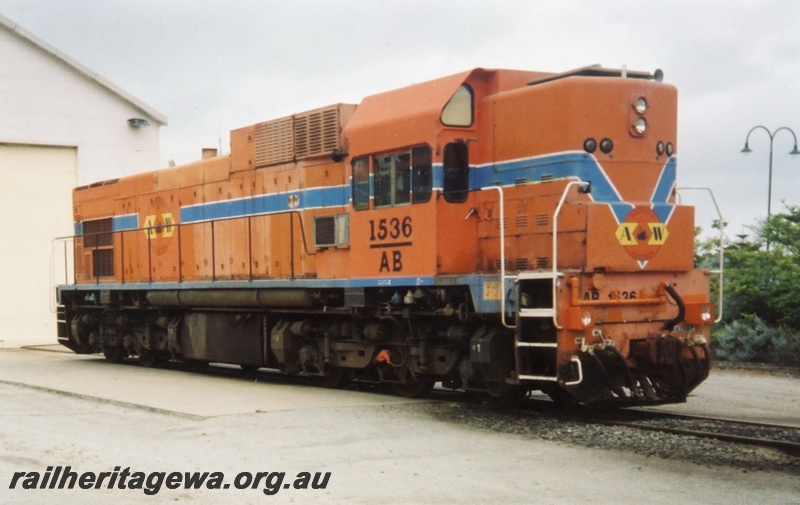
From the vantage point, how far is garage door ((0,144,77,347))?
2720cm

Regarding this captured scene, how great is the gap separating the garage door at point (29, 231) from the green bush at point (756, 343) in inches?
743

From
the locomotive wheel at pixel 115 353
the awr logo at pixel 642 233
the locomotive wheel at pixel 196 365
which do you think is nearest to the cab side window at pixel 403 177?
the awr logo at pixel 642 233

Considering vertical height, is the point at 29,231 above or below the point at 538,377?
above

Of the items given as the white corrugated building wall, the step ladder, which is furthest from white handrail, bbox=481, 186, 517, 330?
the white corrugated building wall

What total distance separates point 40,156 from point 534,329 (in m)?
21.2

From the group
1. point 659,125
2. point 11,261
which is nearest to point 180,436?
point 659,125

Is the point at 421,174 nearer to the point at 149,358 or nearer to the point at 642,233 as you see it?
the point at 642,233

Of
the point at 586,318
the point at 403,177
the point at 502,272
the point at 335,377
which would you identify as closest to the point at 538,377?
the point at 586,318

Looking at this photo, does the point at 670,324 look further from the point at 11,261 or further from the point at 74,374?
the point at 11,261

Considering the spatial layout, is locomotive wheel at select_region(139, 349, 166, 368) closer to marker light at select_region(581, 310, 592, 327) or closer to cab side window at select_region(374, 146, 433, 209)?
cab side window at select_region(374, 146, 433, 209)

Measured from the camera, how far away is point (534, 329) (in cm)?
1065

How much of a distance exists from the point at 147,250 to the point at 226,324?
346 centimetres

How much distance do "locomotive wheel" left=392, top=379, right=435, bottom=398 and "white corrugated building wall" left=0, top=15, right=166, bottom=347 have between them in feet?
56.2

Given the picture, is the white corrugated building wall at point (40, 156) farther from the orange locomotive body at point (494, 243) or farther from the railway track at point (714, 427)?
the railway track at point (714, 427)
